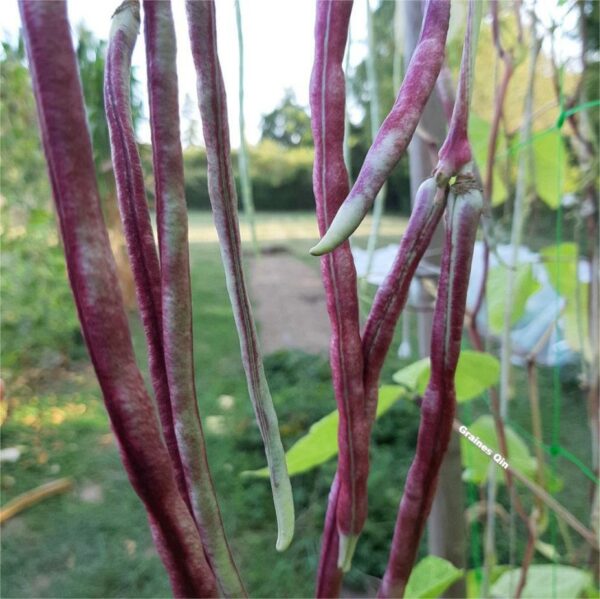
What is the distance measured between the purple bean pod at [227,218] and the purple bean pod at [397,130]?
26mm

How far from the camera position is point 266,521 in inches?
57.1

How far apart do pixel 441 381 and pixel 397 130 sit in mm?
93

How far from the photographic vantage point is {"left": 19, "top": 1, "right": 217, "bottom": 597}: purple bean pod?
0.13m

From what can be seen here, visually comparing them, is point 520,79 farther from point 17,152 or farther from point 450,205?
point 17,152

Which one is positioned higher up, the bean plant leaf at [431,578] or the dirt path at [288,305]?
the bean plant leaf at [431,578]

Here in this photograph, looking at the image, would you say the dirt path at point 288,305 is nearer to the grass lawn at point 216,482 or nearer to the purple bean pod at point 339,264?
the grass lawn at point 216,482

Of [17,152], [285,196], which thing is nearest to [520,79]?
[17,152]

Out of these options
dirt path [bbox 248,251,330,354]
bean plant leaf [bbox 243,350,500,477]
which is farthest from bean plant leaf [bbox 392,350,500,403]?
dirt path [bbox 248,251,330,354]

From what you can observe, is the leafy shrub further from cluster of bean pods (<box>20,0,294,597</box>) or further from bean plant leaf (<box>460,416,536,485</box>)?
cluster of bean pods (<box>20,0,294,597</box>)

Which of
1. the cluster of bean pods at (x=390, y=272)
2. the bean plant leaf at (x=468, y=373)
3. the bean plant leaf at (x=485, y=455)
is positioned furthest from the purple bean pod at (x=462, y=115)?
the bean plant leaf at (x=485, y=455)

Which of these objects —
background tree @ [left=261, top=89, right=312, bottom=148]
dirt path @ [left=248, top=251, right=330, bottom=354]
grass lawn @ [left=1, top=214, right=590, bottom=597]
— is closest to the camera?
background tree @ [left=261, top=89, right=312, bottom=148]

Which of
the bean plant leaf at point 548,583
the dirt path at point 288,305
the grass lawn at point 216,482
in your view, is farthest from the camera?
the dirt path at point 288,305

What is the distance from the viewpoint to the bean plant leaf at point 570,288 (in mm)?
582

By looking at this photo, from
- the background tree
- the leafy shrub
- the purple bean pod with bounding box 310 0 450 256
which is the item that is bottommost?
the leafy shrub
